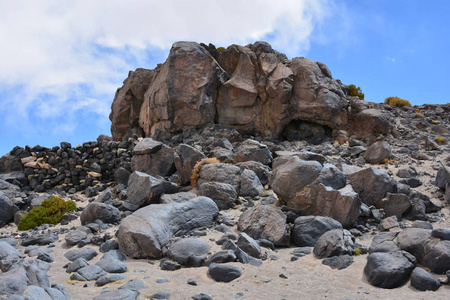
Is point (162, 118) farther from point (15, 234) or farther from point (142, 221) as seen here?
point (142, 221)

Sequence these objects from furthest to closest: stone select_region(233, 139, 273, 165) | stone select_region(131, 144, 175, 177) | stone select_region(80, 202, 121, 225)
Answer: stone select_region(131, 144, 175, 177) → stone select_region(233, 139, 273, 165) → stone select_region(80, 202, 121, 225)

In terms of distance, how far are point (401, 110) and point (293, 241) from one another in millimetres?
23441

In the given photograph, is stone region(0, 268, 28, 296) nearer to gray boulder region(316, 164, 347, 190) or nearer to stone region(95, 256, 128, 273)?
stone region(95, 256, 128, 273)

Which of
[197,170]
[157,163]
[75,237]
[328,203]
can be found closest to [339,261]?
[328,203]

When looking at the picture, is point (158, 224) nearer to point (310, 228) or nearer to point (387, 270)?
point (310, 228)

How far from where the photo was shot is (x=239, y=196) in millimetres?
13625

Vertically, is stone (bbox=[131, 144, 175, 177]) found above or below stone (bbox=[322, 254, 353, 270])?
above

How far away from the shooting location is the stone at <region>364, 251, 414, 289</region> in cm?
704

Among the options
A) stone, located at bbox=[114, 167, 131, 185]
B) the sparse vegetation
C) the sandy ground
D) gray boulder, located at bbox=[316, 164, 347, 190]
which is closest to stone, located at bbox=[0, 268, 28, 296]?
the sandy ground

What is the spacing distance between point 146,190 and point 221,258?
18.2 ft

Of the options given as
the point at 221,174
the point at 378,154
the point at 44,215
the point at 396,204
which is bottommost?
the point at 396,204

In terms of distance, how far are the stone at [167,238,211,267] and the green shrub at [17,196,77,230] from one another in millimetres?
7002

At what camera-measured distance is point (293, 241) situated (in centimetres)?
984

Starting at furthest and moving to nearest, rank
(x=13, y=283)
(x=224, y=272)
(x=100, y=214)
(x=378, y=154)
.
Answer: (x=378, y=154) < (x=100, y=214) < (x=224, y=272) < (x=13, y=283)
